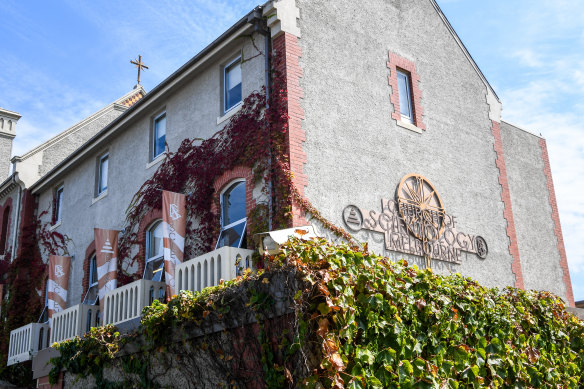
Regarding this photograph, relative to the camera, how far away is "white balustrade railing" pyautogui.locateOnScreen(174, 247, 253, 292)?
35.1ft

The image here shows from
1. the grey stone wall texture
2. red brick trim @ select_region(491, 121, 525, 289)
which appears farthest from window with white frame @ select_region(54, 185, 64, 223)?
red brick trim @ select_region(491, 121, 525, 289)

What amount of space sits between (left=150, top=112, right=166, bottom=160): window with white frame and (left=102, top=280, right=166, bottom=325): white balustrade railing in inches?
169

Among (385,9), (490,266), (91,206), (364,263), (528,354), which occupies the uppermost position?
(385,9)

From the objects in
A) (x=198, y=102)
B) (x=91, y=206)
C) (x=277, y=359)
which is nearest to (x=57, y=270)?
(x=91, y=206)

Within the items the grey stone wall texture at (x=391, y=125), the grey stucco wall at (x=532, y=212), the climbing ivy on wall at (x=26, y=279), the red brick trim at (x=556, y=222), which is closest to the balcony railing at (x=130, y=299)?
the climbing ivy on wall at (x=26, y=279)

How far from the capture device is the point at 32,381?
17281mm

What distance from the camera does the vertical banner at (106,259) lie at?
49.9ft

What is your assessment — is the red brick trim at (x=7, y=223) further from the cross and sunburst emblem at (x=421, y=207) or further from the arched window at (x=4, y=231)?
the cross and sunburst emblem at (x=421, y=207)

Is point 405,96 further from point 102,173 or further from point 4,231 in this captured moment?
point 4,231

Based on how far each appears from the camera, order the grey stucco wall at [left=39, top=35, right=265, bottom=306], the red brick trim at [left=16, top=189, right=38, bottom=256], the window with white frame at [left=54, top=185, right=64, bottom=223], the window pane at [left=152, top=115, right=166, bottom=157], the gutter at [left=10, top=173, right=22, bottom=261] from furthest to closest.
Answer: the gutter at [left=10, top=173, right=22, bottom=261] → the red brick trim at [left=16, top=189, right=38, bottom=256] → the window with white frame at [left=54, top=185, right=64, bottom=223] → the window pane at [left=152, top=115, right=166, bottom=157] → the grey stucco wall at [left=39, top=35, right=265, bottom=306]

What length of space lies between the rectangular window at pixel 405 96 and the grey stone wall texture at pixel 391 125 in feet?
1.22

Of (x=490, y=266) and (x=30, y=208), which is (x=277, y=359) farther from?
(x=30, y=208)

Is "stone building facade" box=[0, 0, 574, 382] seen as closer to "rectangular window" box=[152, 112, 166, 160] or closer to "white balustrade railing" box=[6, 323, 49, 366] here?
"rectangular window" box=[152, 112, 166, 160]

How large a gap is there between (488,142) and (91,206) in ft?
37.1
